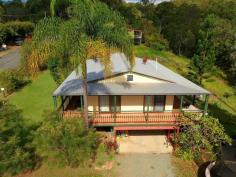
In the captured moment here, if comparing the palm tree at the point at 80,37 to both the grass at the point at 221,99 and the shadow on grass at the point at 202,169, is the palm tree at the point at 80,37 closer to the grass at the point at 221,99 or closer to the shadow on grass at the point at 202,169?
the shadow on grass at the point at 202,169

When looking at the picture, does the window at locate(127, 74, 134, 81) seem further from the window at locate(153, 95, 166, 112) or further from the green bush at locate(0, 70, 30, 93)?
the green bush at locate(0, 70, 30, 93)

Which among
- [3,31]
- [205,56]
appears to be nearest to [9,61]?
[3,31]

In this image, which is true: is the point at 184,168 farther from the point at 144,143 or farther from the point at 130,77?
the point at 130,77

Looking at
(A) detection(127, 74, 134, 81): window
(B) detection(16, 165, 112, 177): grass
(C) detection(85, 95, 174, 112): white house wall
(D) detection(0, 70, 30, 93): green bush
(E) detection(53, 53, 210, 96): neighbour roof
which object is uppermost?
(A) detection(127, 74, 134, 81): window

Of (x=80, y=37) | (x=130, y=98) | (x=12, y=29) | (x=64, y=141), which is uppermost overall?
(x=80, y=37)

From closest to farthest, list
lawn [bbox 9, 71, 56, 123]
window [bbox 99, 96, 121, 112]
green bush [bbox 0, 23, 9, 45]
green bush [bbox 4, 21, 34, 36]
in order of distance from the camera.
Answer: window [bbox 99, 96, 121, 112]
lawn [bbox 9, 71, 56, 123]
green bush [bbox 0, 23, 9, 45]
green bush [bbox 4, 21, 34, 36]

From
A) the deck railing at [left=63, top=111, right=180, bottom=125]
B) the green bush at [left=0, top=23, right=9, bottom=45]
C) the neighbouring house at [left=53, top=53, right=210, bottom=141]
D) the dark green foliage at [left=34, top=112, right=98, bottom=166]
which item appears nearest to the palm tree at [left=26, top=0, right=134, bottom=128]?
the neighbouring house at [left=53, top=53, right=210, bottom=141]
